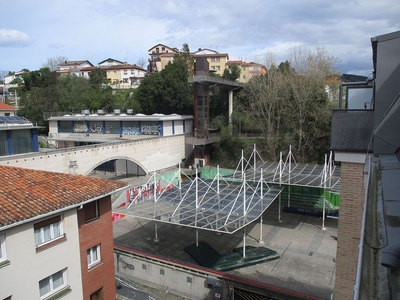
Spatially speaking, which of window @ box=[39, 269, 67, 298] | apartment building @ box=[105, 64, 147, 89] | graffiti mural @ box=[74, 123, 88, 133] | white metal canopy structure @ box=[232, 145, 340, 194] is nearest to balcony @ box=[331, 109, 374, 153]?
window @ box=[39, 269, 67, 298]

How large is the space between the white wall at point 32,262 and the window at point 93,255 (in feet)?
2.07

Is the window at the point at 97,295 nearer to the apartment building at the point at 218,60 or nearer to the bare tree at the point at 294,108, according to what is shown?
the bare tree at the point at 294,108

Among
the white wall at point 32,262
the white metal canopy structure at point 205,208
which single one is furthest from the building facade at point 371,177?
the white metal canopy structure at point 205,208

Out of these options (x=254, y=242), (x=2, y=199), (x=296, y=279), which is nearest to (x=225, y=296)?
(x=296, y=279)

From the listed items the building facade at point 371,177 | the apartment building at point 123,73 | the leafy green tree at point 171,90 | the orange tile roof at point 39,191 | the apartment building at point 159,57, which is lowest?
the orange tile roof at point 39,191

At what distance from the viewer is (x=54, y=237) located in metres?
10.6

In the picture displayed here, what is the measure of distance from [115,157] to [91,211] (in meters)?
17.8

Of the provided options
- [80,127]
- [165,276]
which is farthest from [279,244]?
[80,127]

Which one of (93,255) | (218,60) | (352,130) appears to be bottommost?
(93,255)

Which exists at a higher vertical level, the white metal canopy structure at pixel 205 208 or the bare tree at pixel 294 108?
the bare tree at pixel 294 108

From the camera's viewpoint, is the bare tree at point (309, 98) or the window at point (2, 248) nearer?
the window at point (2, 248)

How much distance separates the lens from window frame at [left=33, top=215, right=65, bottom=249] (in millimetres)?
10085

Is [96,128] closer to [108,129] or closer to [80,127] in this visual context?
[108,129]

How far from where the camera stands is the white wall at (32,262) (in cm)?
920
